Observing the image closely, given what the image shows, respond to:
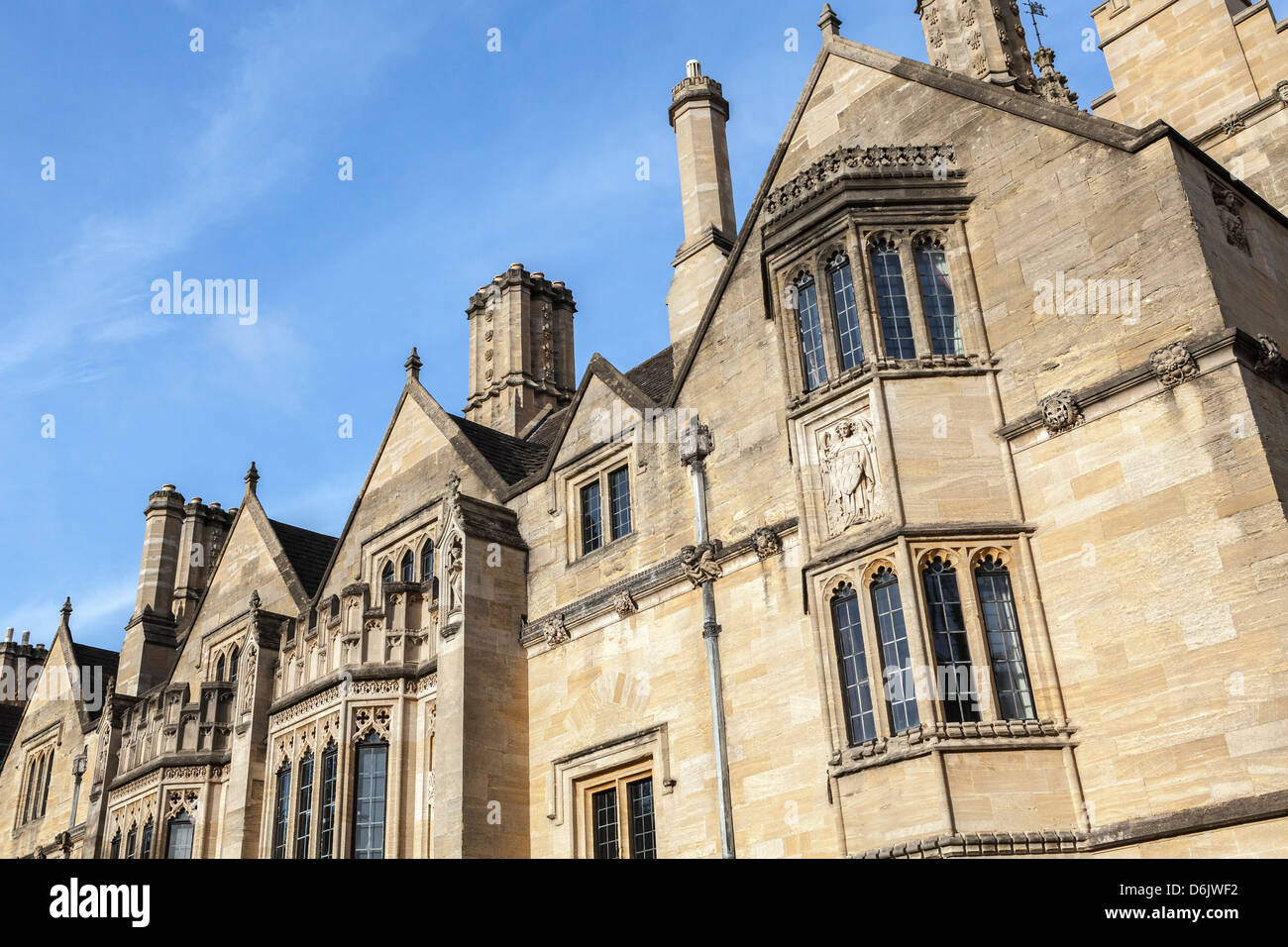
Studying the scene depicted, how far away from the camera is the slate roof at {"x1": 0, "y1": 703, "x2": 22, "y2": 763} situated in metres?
39.2

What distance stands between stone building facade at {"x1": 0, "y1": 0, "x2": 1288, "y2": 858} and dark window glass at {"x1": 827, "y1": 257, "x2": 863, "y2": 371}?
0.08m

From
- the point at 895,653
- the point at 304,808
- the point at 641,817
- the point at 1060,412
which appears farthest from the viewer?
the point at 304,808

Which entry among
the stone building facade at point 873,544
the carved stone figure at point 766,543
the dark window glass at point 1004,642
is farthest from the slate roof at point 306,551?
the dark window glass at point 1004,642

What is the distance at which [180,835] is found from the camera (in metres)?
25.3

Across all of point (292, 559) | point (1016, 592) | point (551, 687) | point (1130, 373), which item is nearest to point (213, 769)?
point (292, 559)

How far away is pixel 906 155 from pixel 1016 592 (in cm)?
638

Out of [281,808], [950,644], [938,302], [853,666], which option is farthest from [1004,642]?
[281,808]

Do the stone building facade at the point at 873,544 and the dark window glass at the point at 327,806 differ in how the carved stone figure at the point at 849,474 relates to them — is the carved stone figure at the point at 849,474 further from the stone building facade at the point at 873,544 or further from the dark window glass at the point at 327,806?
the dark window glass at the point at 327,806

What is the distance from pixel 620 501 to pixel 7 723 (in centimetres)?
3067

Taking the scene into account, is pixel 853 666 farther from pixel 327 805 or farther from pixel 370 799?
pixel 327 805

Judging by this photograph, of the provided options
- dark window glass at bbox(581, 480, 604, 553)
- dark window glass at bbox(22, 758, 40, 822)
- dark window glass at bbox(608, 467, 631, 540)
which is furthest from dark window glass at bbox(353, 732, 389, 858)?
dark window glass at bbox(22, 758, 40, 822)

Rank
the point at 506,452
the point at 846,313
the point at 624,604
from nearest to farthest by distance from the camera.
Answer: the point at 846,313 → the point at 624,604 → the point at 506,452

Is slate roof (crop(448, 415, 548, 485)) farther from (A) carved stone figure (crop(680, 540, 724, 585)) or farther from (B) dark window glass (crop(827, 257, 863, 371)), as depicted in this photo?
(B) dark window glass (crop(827, 257, 863, 371))
